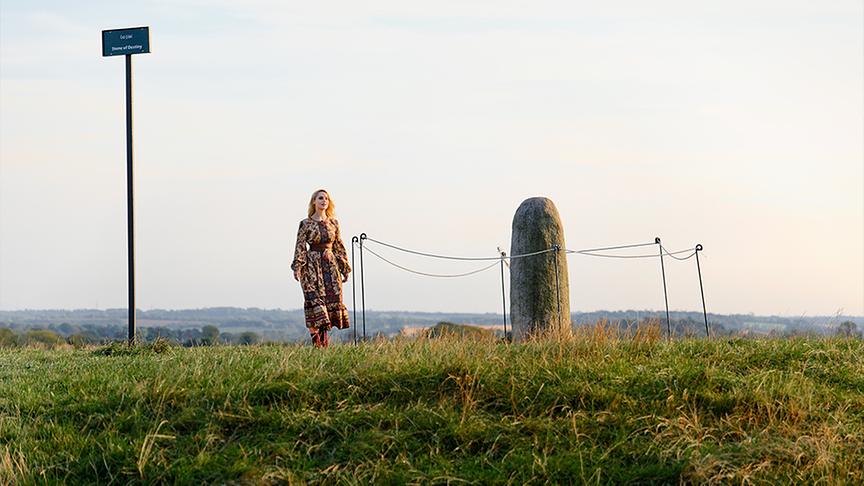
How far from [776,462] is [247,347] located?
26.3 ft

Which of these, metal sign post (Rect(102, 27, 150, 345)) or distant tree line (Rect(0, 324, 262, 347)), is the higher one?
metal sign post (Rect(102, 27, 150, 345))

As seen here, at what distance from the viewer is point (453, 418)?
9.14m

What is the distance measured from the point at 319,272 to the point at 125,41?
5.82 meters

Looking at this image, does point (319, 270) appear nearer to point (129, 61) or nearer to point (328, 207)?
point (328, 207)

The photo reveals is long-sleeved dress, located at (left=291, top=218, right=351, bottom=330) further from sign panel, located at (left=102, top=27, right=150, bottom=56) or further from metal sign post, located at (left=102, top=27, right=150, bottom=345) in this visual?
sign panel, located at (left=102, top=27, right=150, bottom=56)

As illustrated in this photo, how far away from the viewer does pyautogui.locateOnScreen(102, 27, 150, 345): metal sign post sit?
1759 cm

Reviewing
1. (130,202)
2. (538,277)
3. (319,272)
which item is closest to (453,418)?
(538,277)

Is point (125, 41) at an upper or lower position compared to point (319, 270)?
upper

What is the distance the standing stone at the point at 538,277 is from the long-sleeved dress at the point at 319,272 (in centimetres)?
267

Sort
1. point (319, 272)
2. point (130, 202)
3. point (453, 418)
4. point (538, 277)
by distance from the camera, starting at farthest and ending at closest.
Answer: point (130, 202), point (319, 272), point (538, 277), point (453, 418)

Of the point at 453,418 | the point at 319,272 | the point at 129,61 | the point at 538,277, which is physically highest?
the point at 129,61

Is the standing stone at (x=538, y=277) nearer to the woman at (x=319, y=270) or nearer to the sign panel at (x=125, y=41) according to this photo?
the woman at (x=319, y=270)

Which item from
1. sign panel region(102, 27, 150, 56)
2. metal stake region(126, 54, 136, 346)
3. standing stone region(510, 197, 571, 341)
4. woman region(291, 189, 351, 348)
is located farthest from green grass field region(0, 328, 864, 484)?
sign panel region(102, 27, 150, 56)

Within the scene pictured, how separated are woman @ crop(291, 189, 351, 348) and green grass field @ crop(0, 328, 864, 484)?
3.58m
